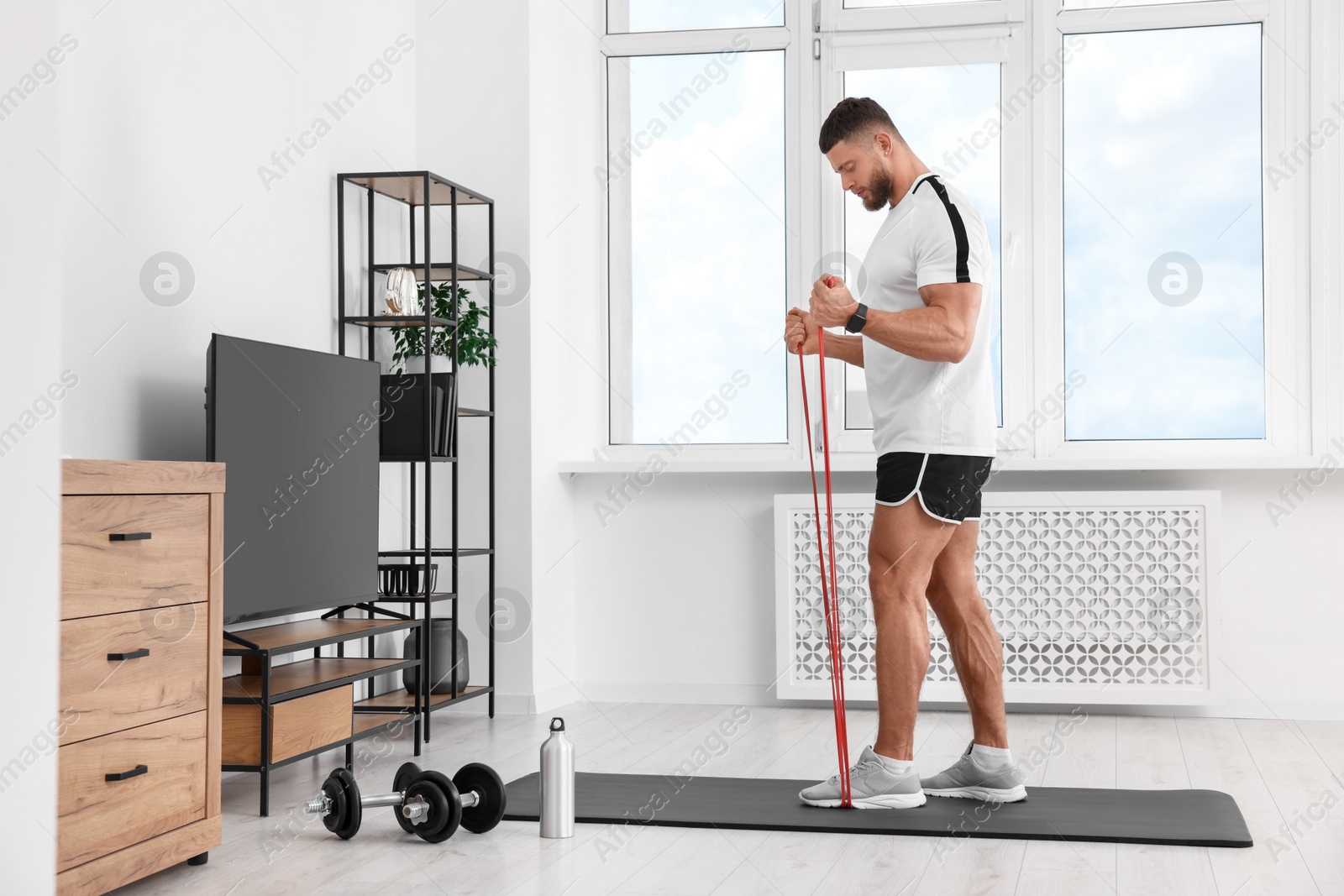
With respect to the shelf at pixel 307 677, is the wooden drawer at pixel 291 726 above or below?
below

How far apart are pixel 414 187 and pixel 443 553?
→ 1094mm

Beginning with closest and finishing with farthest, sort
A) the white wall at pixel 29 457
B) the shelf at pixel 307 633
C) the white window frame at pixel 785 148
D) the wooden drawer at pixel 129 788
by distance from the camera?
1. the white wall at pixel 29 457
2. the wooden drawer at pixel 129 788
3. the shelf at pixel 307 633
4. the white window frame at pixel 785 148

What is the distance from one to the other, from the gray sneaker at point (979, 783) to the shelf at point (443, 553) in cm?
159

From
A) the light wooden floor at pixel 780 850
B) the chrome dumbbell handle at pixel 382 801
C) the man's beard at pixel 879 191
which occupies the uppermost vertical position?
the man's beard at pixel 879 191

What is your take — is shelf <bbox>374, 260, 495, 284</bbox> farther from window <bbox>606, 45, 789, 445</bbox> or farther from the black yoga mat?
the black yoga mat

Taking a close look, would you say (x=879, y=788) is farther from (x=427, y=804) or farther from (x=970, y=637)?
(x=427, y=804)

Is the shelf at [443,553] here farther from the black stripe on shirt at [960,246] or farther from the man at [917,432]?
the black stripe on shirt at [960,246]

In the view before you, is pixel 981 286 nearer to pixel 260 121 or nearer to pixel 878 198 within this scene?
pixel 878 198

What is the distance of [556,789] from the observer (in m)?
2.43

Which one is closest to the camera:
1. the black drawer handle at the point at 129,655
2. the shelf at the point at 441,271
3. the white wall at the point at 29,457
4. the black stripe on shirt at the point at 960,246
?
the white wall at the point at 29,457

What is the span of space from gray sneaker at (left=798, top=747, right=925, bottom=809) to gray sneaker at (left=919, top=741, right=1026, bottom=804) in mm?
112

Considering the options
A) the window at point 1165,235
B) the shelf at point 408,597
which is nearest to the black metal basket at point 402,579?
the shelf at point 408,597

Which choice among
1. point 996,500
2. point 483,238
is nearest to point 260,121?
point 483,238

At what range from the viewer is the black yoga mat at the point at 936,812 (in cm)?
237
